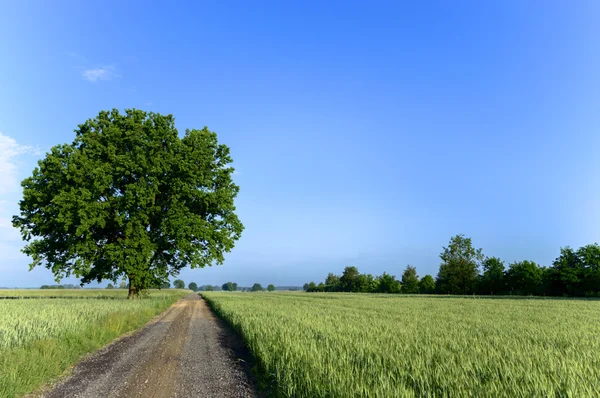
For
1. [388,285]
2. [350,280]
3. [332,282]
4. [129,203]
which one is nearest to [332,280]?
[332,282]

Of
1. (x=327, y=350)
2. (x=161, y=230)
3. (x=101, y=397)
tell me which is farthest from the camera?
(x=161, y=230)

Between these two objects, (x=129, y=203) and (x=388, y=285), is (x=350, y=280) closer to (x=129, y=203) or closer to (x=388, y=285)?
(x=388, y=285)

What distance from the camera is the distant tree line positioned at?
78.9 meters

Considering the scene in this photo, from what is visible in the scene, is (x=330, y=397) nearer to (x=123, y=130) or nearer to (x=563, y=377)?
(x=563, y=377)

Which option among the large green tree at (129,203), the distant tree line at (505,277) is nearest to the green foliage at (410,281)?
the distant tree line at (505,277)

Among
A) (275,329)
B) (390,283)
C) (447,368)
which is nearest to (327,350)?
(447,368)

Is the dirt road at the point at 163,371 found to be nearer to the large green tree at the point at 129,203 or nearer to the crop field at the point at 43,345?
the crop field at the point at 43,345

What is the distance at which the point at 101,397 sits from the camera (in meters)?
7.74

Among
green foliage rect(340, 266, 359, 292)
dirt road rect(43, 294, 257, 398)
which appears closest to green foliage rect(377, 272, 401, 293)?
green foliage rect(340, 266, 359, 292)

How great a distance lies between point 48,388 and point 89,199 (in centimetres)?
2536

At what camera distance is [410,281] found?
120 meters

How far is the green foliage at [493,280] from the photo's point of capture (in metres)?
93.7

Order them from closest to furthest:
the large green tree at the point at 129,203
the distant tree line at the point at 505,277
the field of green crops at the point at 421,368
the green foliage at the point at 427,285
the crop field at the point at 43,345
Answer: the field of green crops at the point at 421,368, the crop field at the point at 43,345, the large green tree at the point at 129,203, the distant tree line at the point at 505,277, the green foliage at the point at 427,285

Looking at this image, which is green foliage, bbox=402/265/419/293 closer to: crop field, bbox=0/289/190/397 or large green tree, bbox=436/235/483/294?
large green tree, bbox=436/235/483/294
